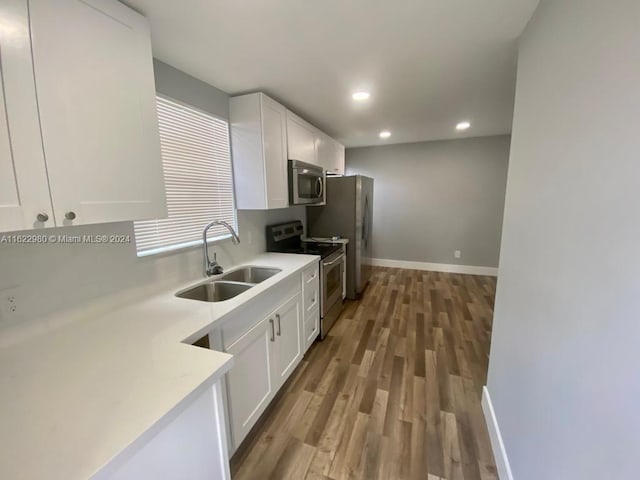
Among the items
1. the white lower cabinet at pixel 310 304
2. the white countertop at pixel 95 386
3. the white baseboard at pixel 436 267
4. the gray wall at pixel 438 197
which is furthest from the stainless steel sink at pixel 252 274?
the gray wall at pixel 438 197

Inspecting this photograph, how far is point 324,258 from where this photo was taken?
8.82 feet

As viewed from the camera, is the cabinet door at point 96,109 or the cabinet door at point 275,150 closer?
the cabinet door at point 96,109

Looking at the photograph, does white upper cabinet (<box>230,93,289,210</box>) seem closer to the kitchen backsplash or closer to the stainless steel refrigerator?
the kitchen backsplash

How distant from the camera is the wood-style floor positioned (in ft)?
4.82

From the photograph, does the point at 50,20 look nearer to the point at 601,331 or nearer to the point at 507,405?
the point at 601,331

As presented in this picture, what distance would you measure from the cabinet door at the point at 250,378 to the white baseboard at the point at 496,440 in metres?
1.35

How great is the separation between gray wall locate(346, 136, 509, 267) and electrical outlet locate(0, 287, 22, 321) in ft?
16.0

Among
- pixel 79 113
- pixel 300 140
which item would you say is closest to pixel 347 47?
pixel 300 140

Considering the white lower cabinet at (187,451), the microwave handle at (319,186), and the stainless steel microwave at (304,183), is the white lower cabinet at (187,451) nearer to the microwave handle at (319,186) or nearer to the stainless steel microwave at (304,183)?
the stainless steel microwave at (304,183)

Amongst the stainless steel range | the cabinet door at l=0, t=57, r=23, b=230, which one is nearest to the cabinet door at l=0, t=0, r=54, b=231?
the cabinet door at l=0, t=57, r=23, b=230

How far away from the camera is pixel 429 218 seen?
4.89 m

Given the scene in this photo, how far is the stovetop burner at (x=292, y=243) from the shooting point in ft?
9.09

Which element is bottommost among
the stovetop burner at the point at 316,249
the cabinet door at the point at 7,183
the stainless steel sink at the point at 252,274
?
the stainless steel sink at the point at 252,274

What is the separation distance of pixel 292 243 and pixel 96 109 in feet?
7.33
